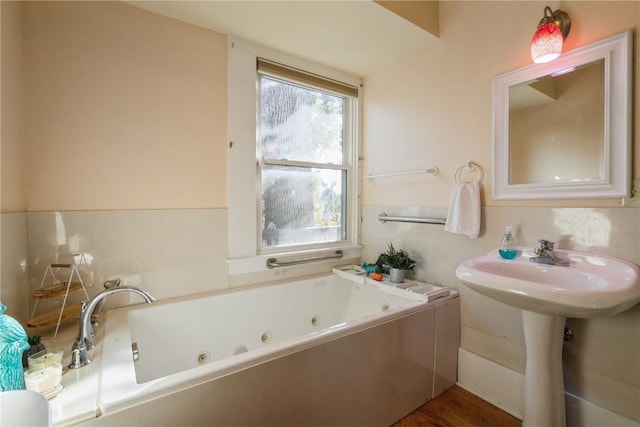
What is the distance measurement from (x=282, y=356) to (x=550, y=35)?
176 centimetres

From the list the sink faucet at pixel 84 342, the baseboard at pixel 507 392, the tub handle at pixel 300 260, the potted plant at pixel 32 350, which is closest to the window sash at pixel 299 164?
the tub handle at pixel 300 260

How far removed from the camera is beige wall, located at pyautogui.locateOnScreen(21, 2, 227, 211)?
1339mm

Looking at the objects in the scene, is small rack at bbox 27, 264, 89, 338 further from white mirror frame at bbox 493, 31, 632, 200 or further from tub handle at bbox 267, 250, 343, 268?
white mirror frame at bbox 493, 31, 632, 200

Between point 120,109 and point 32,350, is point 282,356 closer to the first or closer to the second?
point 32,350

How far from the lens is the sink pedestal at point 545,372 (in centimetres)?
122

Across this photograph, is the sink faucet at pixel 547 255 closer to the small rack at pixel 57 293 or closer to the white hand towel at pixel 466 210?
the white hand towel at pixel 466 210

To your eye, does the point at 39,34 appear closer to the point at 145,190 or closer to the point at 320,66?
the point at 145,190

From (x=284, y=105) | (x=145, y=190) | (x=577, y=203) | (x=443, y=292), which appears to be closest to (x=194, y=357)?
(x=145, y=190)

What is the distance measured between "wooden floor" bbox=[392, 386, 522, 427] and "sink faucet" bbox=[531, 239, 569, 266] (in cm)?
84

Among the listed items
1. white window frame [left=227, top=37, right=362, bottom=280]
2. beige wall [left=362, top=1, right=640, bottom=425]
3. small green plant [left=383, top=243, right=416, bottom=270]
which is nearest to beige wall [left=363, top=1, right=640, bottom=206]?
beige wall [left=362, top=1, right=640, bottom=425]

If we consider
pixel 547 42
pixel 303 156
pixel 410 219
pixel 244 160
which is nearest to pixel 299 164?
pixel 303 156

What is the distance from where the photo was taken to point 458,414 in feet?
4.96

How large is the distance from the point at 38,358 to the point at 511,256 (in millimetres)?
1899

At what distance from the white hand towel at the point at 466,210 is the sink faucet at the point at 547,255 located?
1.03ft
